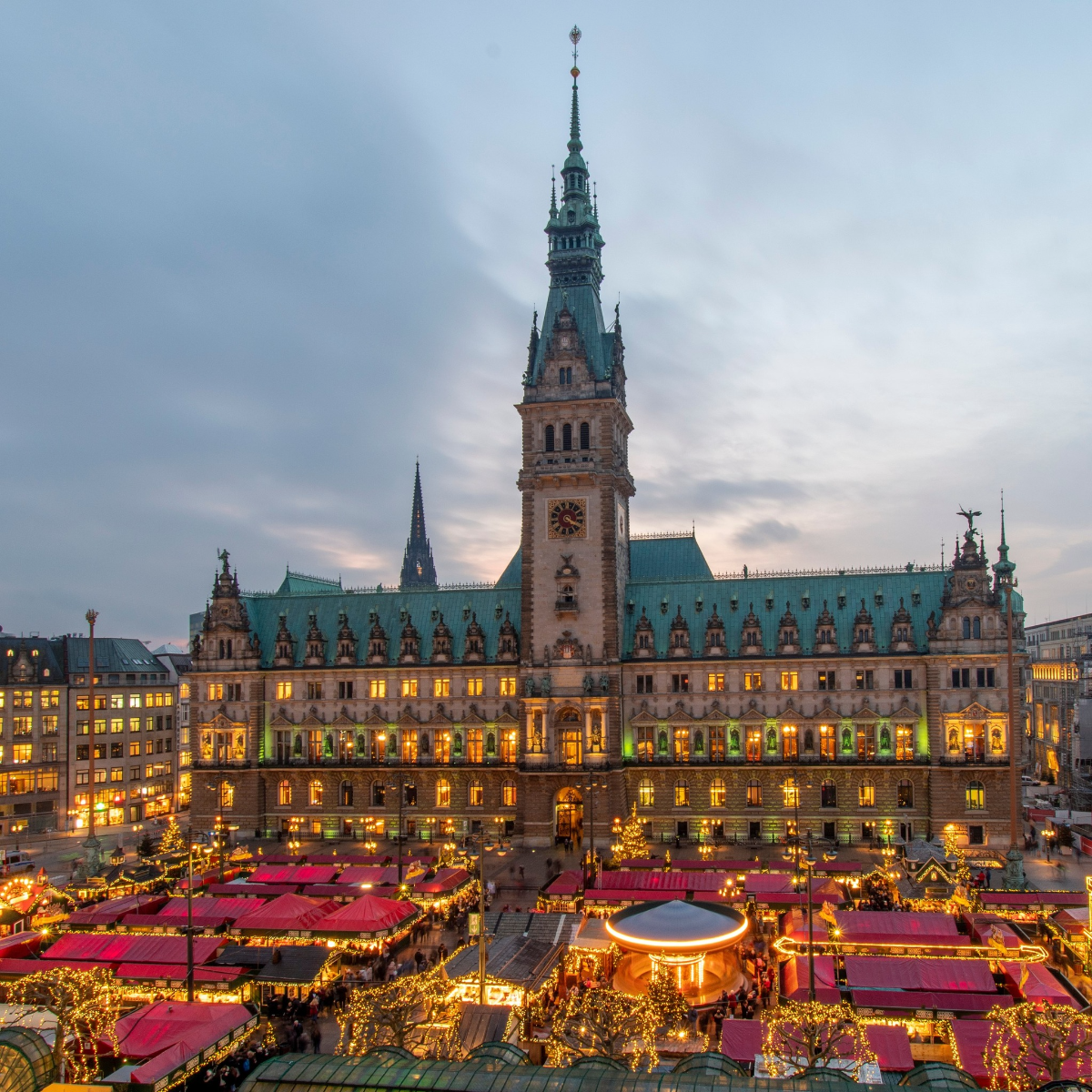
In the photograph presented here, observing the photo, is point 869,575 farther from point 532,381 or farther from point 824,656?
point 532,381

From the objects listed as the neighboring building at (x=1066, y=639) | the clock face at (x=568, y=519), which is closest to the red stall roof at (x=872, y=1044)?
the clock face at (x=568, y=519)

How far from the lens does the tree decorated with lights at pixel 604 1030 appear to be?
35.7 meters

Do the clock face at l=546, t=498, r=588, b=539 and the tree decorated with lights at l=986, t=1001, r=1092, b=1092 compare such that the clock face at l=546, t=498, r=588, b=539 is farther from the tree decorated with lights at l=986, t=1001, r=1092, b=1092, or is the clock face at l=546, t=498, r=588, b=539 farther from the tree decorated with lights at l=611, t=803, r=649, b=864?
the tree decorated with lights at l=986, t=1001, r=1092, b=1092

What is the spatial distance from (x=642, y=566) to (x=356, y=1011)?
82.5m

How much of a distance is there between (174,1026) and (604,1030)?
66.6 ft

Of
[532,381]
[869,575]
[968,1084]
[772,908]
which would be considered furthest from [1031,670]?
[968,1084]

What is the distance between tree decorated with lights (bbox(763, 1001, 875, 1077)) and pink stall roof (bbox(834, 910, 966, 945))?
17331 mm

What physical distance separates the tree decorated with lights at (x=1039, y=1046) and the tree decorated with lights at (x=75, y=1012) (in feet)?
109

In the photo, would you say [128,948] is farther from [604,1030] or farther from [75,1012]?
[604,1030]

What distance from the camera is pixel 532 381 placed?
105438 mm

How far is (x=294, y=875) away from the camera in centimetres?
7556

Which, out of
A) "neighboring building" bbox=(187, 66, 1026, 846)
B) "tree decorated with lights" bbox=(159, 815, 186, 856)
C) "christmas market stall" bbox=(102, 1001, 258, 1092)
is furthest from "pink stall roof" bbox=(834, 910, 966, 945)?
"tree decorated with lights" bbox=(159, 815, 186, 856)

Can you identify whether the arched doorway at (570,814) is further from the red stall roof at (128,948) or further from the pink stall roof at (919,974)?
the pink stall roof at (919,974)

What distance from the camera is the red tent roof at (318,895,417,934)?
58.8 metres
